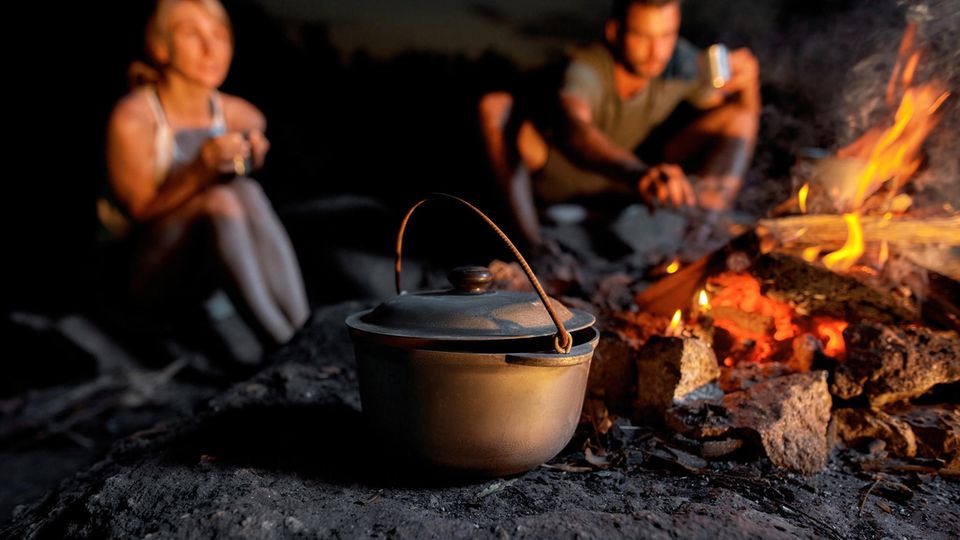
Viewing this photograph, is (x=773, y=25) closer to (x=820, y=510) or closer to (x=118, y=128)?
(x=820, y=510)

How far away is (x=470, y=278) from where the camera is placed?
6.72ft

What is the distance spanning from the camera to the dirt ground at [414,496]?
1.68 metres

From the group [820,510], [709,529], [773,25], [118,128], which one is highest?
[773,25]

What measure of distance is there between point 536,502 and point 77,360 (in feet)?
16.2

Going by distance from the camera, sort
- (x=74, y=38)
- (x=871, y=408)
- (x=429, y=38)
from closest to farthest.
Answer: (x=871, y=408) < (x=74, y=38) < (x=429, y=38)

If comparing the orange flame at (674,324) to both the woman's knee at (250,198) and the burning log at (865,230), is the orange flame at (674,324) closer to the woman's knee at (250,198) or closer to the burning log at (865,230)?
the burning log at (865,230)

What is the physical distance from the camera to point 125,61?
6.07 meters

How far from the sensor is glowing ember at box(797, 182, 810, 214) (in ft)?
10.9

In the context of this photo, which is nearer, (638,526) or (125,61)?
(638,526)

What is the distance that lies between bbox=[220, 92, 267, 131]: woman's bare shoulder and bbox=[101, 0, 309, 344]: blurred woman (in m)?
0.40

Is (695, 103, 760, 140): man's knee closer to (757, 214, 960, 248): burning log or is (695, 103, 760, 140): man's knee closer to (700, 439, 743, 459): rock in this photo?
(757, 214, 960, 248): burning log

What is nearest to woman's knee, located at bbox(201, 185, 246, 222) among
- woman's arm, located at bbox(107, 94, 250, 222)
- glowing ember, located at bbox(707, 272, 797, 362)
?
woman's arm, located at bbox(107, 94, 250, 222)

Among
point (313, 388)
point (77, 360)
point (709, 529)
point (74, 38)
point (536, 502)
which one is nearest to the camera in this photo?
point (709, 529)

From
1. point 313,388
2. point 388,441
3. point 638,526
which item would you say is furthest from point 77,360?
point 638,526
